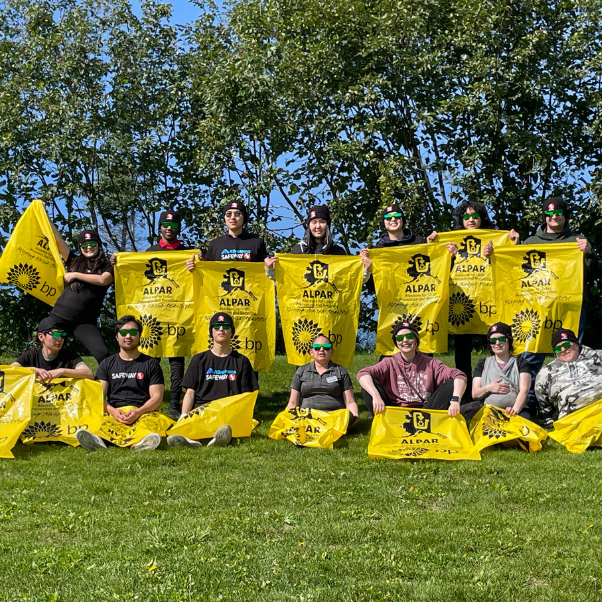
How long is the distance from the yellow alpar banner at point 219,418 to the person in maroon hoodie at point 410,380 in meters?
1.29

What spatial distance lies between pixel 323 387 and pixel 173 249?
9.62ft

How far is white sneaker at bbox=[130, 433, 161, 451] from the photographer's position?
25.6ft

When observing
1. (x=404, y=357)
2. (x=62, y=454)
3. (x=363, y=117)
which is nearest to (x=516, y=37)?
(x=363, y=117)

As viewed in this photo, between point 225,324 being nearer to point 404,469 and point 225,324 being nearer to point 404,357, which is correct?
point 404,357

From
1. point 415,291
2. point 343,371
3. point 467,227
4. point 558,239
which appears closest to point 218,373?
point 343,371

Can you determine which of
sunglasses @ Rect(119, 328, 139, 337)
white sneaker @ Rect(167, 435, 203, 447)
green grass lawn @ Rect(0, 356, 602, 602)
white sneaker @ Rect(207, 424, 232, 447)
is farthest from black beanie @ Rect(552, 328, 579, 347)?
sunglasses @ Rect(119, 328, 139, 337)

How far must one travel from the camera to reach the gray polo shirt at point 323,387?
8703mm

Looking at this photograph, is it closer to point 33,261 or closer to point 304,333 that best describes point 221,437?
point 304,333

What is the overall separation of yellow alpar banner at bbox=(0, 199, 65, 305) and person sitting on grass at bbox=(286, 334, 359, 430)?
3.73 meters

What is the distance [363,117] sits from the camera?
15180mm

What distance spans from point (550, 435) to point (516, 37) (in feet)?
31.1

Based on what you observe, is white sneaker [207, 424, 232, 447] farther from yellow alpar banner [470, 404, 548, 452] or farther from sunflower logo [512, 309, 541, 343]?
sunflower logo [512, 309, 541, 343]

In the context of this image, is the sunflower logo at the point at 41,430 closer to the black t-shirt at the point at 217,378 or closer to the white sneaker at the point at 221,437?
the black t-shirt at the point at 217,378

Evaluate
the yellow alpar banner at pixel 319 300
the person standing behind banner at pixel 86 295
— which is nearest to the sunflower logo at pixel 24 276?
the person standing behind banner at pixel 86 295
